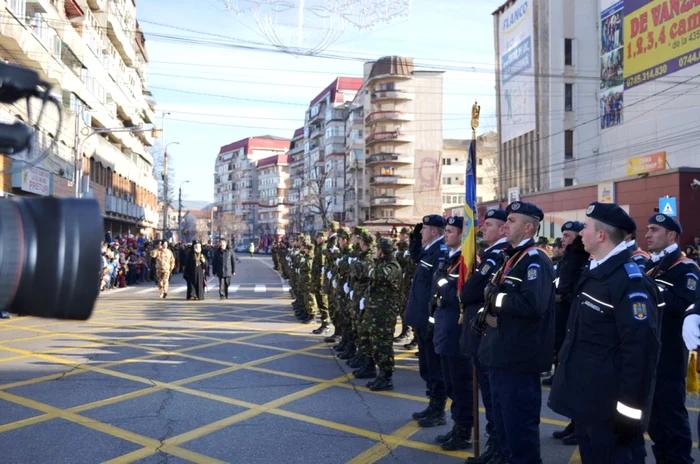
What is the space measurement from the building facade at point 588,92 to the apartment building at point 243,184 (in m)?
87.2

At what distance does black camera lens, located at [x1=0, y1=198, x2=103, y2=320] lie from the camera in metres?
2.73

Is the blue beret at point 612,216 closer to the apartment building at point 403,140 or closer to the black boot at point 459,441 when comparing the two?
the black boot at point 459,441

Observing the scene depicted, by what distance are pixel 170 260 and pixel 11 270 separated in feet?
66.3

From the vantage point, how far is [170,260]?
22.4 meters

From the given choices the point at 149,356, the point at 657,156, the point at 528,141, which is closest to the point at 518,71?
the point at 528,141

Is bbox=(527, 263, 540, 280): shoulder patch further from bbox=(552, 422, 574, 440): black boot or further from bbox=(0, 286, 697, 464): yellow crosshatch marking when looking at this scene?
bbox=(552, 422, 574, 440): black boot

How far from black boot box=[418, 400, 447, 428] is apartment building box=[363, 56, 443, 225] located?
7618 cm

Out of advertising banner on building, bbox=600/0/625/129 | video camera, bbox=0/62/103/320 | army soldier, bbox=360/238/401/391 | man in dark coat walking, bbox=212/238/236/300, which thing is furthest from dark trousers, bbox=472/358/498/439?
advertising banner on building, bbox=600/0/625/129

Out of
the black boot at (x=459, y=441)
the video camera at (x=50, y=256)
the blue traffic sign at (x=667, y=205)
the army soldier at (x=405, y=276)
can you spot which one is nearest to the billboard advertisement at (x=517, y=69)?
the blue traffic sign at (x=667, y=205)

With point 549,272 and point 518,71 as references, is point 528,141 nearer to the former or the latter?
point 518,71

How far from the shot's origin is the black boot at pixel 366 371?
9.20m

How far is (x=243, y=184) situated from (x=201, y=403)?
15282cm

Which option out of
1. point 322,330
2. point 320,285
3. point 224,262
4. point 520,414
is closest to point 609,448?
point 520,414

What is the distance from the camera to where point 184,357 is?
1070cm
